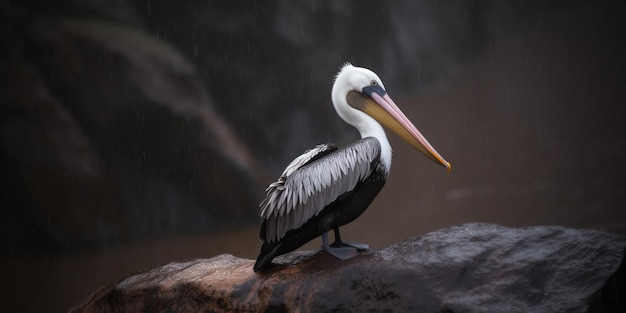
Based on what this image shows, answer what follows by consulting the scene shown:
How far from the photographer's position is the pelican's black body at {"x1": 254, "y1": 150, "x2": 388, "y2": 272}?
8.70 ft

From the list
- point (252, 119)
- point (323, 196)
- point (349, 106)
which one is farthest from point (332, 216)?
point (252, 119)

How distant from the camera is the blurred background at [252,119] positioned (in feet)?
19.6

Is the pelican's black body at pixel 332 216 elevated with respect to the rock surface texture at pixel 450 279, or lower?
elevated

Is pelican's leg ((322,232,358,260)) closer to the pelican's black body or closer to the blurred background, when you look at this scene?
the pelican's black body

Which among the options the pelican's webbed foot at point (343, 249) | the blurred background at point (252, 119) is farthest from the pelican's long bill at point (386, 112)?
the blurred background at point (252, 119)

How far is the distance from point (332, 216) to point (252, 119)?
4.30 metres

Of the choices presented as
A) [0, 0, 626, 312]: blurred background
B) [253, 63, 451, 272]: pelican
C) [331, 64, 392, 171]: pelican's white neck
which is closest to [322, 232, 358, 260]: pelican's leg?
[253, 63, 451, 272]: pelican

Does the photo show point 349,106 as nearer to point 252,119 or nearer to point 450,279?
point 450,279

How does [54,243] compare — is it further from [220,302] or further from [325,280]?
[325,280]

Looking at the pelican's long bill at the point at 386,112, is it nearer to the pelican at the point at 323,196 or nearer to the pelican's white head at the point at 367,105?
the pelican's white head at the point at 367,105

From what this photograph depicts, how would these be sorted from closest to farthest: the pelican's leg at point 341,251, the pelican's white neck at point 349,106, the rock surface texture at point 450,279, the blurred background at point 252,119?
the rock surface texture at point 450,279, the pelican's leg at point 341,251, the pelican's white neck at point 349,106, the blurred background at point 252,119

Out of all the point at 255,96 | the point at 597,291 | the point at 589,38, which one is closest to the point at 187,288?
the point at 597,291

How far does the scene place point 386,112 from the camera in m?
2.95

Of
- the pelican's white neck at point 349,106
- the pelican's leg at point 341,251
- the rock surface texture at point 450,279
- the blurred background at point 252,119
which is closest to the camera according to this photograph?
the rock surface texture at point 450,279
